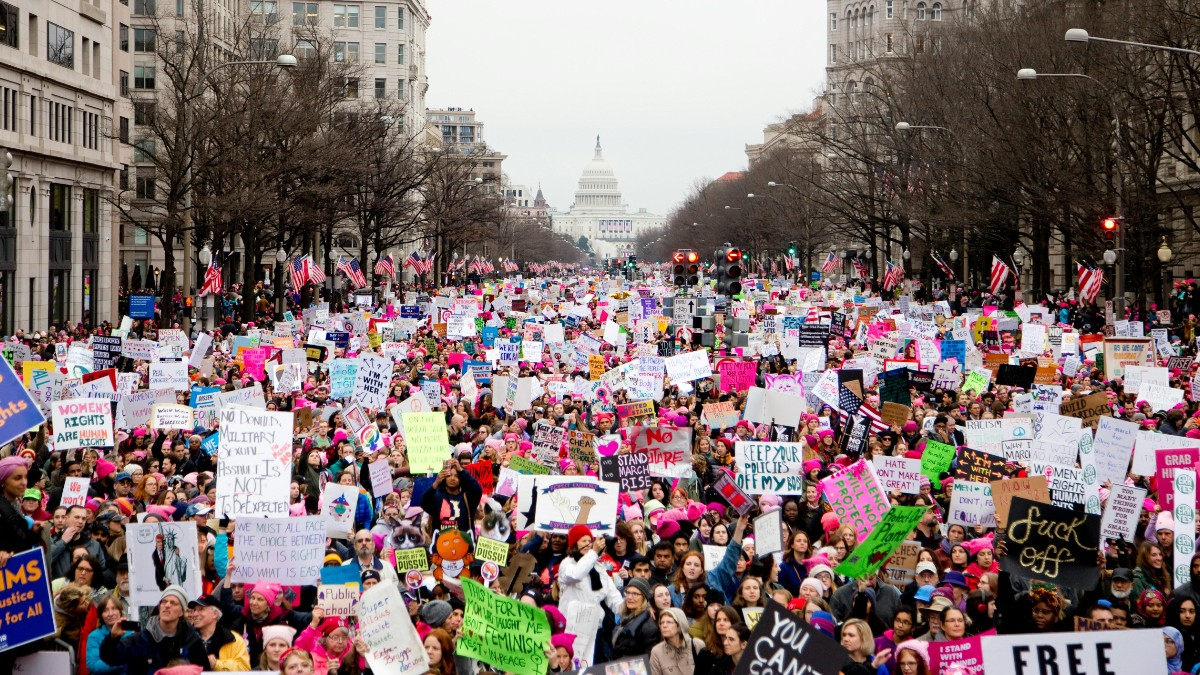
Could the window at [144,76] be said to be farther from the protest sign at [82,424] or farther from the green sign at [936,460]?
the green sign at [936,460]

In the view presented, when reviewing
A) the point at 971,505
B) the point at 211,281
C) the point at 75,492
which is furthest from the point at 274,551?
the point at 211,281

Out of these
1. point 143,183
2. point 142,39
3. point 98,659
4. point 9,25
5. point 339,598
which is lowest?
point 98,659

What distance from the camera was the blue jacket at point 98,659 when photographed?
31.6 feet

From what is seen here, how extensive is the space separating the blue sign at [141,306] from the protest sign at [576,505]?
855 inches

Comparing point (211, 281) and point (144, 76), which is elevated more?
point (144, 76)

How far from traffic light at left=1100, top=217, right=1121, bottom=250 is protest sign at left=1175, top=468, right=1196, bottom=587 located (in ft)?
71.2

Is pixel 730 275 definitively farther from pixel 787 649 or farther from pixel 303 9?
pixel 303 9

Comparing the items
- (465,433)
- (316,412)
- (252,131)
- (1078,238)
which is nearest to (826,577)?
(465,433)

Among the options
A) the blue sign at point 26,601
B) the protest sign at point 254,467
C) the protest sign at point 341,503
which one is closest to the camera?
the blue sign at point 26,601

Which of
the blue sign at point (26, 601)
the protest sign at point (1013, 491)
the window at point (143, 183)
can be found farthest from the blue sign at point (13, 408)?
the window at point (143, 183)

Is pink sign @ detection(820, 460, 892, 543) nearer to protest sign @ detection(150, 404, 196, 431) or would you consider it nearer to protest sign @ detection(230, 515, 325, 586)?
protest sign @ detection(230, 515, 325, 586)

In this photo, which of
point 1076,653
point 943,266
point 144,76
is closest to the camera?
point 1076,653

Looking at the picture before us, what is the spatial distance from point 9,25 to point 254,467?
35.5 m

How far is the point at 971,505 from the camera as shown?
1362cm
